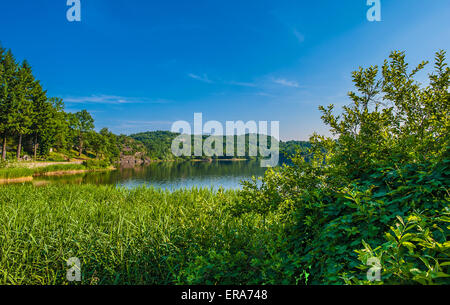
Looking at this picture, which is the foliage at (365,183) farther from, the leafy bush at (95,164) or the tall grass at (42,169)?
the leafy bush at (95,164)

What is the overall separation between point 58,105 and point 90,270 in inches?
2114

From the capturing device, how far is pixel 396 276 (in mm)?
1230

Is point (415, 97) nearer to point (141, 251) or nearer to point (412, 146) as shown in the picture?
point (412, 146)

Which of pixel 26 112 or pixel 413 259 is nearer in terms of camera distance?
pixel 413 259

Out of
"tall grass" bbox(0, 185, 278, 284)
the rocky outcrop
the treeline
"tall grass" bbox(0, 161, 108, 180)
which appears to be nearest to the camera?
"tall grass" bbox(0, 185, 278, 284)

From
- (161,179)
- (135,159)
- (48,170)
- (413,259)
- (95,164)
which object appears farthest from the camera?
(135,159)

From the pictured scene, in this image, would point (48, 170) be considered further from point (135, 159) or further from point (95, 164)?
point (135, 159)

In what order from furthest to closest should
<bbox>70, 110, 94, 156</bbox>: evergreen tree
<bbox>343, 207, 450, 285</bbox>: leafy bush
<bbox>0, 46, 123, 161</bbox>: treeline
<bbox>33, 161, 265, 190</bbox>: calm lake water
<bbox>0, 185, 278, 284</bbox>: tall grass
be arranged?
<bbox>70, 110, 94, 156</bbox>: evergreen tree < <bbox>0, 46, 123, 161</bbox>: treeline < <bbox>33, 161, 265, 190</bbox>: calm lake water < <bbox>0, 185, 278, 284</bbox>: tall grass < <bbox>343, 207, 450, 285</bbox>: leafy bush

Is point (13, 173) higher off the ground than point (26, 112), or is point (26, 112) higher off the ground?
point (26, 112)

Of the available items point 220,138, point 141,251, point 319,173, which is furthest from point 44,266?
point 220,138
